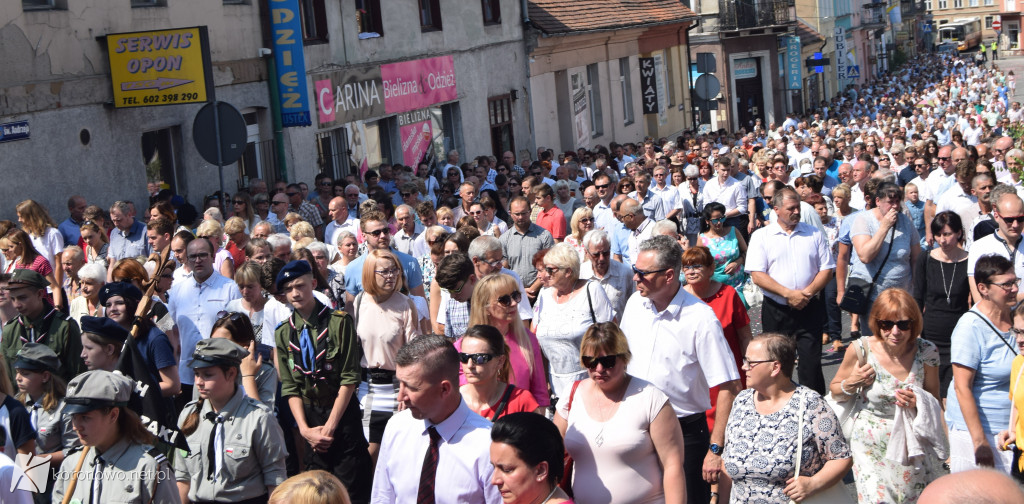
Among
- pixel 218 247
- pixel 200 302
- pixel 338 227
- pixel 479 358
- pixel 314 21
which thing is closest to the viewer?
pixel 479 358

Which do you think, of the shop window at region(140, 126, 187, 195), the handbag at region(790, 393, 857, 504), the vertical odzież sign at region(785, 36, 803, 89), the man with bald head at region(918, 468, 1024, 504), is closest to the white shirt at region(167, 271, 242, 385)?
the handbag at region(790, 393, 857, 504)

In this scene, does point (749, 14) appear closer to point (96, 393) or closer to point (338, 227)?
point (338, 227)

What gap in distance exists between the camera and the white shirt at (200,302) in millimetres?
8305

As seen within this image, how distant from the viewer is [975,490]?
2.73m

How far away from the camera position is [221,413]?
18.4 ft

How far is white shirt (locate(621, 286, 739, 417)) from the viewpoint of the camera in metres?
5.95

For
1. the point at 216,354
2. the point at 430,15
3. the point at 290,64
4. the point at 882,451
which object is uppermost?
the point at 430,15

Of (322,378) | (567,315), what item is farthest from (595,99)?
(322,378)

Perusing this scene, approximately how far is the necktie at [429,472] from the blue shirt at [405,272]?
3.76 meters

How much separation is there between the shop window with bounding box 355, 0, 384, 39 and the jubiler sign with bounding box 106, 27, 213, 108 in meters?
6.89

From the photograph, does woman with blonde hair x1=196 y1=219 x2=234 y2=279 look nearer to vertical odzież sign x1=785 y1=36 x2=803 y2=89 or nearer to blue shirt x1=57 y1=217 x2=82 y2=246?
blue shirt x1=57 y1=217 x2=82 y2=246

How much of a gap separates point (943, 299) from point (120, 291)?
5334 mm

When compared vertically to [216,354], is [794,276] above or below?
below

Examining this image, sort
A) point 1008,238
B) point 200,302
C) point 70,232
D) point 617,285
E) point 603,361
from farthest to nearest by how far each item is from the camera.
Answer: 1. point 70,232
2. point 200,302
3. point 617,285
4. point 1008,238
5. point 603,361
